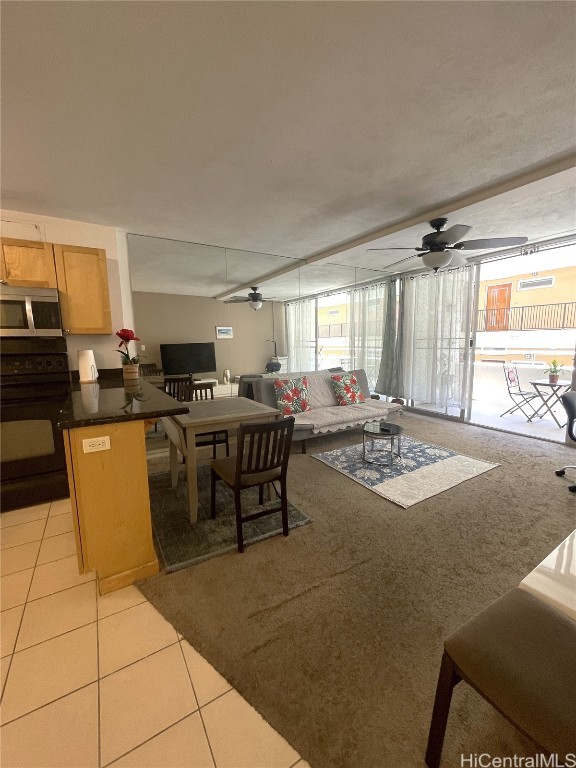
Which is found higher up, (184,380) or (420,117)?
(420,117)

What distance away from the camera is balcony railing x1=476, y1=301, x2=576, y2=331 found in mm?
7234

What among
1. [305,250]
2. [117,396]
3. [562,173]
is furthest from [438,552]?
[305,250]

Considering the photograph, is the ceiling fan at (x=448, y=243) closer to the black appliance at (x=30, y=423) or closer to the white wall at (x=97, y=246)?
the white wall at (x=97, y=246)

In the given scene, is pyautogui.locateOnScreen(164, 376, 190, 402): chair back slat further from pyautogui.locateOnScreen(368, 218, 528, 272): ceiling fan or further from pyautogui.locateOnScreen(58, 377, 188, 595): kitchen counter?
pyautogui.locateOnScreen(368, 218, 528, 272): ceiling fan

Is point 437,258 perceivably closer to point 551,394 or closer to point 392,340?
point 392,340

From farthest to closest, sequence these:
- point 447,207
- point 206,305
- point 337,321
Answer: point 337,321, point 206,305, point 447,207

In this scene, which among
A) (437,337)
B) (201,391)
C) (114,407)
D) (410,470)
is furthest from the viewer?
(437,337)

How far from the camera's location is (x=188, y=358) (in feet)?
13.1

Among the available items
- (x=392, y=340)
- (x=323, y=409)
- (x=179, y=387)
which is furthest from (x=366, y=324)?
(x=179, y=387)

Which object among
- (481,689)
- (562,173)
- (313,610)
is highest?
(562,173)

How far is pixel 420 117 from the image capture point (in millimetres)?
1706

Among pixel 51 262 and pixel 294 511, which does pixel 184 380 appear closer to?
pixel 51 262

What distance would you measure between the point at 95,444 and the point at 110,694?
1.03 m

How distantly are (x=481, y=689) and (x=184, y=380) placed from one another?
132 inches
